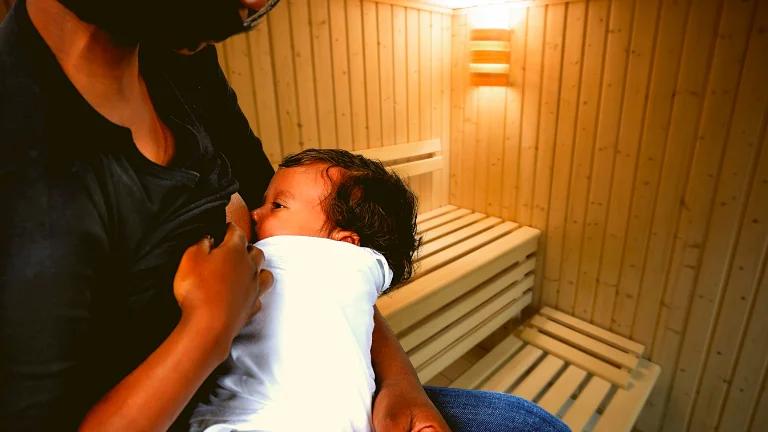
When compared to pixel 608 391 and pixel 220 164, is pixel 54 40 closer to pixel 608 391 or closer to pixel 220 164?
pixel 220 164

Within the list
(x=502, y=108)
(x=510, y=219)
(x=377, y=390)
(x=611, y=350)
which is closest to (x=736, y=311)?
(x=611, y=350)

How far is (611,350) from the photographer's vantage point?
2594 mm

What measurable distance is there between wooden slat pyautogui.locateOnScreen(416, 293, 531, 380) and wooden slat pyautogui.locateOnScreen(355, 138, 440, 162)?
122 centimetres

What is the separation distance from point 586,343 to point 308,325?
2.40 m

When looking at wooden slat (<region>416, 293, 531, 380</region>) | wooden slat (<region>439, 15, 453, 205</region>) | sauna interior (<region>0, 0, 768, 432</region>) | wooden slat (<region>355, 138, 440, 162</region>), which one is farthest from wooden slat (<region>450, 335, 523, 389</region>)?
wooden slat (<region>355, 138, 440, 162</region>)

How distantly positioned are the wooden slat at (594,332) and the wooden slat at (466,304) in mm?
243

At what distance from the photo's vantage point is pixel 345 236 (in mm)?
1021

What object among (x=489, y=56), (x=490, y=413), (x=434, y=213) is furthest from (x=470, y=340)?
(x=489, y=56)

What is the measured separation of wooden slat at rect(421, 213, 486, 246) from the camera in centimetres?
283

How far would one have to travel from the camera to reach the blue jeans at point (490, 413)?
107 cm

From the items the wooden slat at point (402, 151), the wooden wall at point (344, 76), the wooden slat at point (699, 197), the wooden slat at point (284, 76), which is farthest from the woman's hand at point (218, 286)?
the wooden slat at point (699, 197)

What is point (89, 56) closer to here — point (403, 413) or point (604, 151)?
point (403, 413)

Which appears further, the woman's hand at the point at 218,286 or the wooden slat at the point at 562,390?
the wooden slat at the point at 562,390

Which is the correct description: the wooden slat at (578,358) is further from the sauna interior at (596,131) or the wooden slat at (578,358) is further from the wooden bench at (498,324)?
the sauna interior at (596,131)
